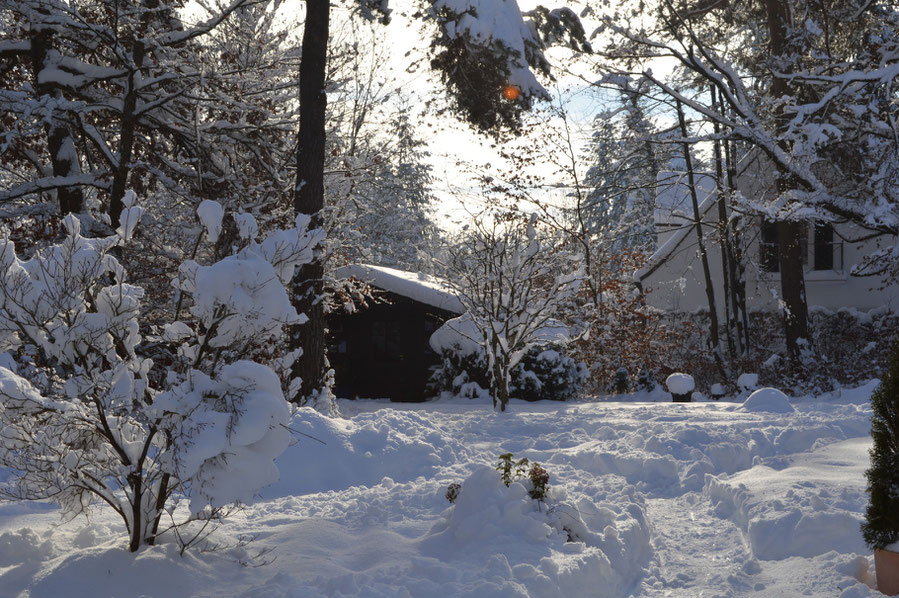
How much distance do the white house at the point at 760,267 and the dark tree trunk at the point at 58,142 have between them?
13.8 meters

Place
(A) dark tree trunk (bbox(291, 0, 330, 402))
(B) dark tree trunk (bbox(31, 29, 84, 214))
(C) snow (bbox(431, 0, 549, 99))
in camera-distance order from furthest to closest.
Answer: (A) dark tree trunk (bbox(291, 0, 330, 402)) < (B) dark tree trunk (bbox(31, 29, 84, 214)) < (C) snow (bbox(431, 0, 549, 99))

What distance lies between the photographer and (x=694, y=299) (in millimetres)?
24516

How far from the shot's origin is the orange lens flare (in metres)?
11.4

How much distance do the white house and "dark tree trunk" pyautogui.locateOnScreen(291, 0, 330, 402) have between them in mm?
10849

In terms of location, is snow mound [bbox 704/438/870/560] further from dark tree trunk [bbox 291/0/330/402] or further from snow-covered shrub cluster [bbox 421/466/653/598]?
dark tree trunk [bbox 291/0/330/402]

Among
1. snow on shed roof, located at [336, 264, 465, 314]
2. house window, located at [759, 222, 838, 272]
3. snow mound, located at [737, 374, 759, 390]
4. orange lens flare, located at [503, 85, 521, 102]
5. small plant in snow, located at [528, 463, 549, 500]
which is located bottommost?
small plant in snow, located at [528, 463, 549, 500]

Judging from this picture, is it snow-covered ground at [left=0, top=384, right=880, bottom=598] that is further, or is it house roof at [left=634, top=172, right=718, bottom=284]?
house roof at [left=634, top=172, right=718, bottom=284]

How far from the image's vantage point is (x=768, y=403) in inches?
515

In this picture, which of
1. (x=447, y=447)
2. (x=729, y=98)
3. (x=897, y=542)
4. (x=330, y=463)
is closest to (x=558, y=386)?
(x=729, y=98)

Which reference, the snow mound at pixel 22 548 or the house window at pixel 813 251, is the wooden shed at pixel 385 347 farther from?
the snow mound at pixel 22 548

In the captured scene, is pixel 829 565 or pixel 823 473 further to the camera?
pixel 823 473

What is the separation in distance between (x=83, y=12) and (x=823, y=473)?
1221 centimetres

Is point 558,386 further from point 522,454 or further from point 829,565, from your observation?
point 829,565

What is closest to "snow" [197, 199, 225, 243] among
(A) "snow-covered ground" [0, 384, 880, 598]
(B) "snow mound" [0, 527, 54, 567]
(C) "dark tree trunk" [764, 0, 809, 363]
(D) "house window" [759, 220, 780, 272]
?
(A) "snow-covered ground" [0, 384, 880, 598]
